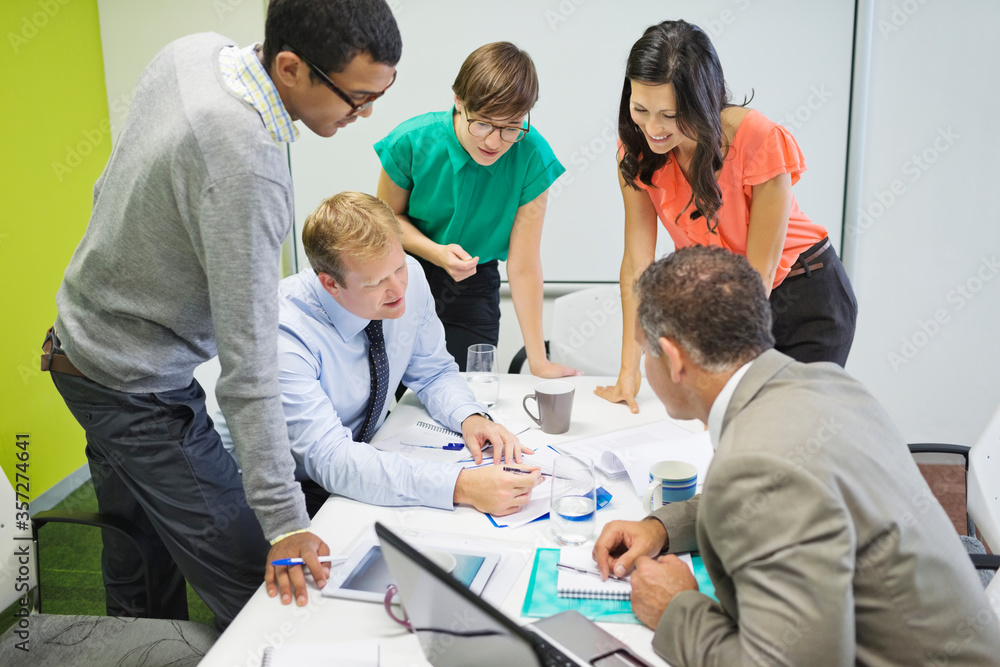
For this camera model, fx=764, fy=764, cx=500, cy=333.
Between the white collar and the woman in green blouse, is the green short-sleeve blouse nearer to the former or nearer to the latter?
the woman in green blouse

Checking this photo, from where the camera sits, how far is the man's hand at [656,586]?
1.05 m

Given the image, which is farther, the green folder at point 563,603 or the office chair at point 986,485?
the office chair at point 986,485

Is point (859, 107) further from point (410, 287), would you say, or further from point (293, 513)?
point (293, 513)

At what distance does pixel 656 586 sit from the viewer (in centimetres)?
106

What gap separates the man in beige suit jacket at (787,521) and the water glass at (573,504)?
7.3 inches

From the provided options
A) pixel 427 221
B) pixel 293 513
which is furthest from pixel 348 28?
pixel 427 221

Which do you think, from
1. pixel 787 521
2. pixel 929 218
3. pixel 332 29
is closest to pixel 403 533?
pixel 787 521

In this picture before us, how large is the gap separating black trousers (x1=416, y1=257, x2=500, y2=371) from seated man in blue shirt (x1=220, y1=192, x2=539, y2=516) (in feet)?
1.57

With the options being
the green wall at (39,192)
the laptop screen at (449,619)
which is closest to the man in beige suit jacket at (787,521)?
the laptop screen at (449,619)

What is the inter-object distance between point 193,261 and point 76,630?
2.62ft

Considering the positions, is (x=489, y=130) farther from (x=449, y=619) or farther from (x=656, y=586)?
(x=449, y=619)

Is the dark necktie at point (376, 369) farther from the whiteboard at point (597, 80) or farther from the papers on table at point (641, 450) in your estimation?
the whiteboard at point (597, 80)

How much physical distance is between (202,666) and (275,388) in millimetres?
419

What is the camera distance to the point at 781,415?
926 mm
